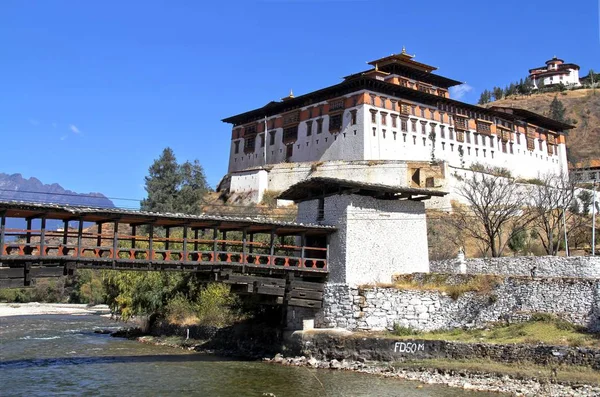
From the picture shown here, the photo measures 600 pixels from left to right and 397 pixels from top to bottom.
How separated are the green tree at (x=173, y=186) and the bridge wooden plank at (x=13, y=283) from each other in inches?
1554

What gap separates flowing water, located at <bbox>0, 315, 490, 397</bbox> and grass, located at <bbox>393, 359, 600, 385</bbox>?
1558 millimetres

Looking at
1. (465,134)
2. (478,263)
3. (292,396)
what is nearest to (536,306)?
(478,263)

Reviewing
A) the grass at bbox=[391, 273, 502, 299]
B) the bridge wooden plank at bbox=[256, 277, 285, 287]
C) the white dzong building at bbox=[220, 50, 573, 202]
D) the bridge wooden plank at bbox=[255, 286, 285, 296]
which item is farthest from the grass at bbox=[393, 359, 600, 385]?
the white dzong building at bbox=[220, 50, 573, 202]

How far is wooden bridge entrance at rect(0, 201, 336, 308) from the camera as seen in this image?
21.3 m

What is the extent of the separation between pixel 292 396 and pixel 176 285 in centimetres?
1836

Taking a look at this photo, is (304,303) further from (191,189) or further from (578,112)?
(578,112)

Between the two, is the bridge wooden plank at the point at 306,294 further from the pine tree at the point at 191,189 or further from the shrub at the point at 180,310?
the pine tree at the point at 191,189

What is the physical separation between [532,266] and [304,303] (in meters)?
12.6

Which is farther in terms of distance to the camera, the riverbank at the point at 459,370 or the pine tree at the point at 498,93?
the pine tree at the point at 498,93

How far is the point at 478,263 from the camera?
32.6 meters

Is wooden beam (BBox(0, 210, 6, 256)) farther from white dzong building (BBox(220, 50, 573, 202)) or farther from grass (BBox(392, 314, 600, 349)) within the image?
white dzong building (BBox(220, 50, 573, 202))

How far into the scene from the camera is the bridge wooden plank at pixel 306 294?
27469 millimetres

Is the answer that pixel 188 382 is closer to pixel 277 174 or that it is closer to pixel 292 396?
pixel 292 396

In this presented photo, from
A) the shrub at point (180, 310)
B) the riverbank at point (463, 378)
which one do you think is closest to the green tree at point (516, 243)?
the riverbank at point (463, 378)
